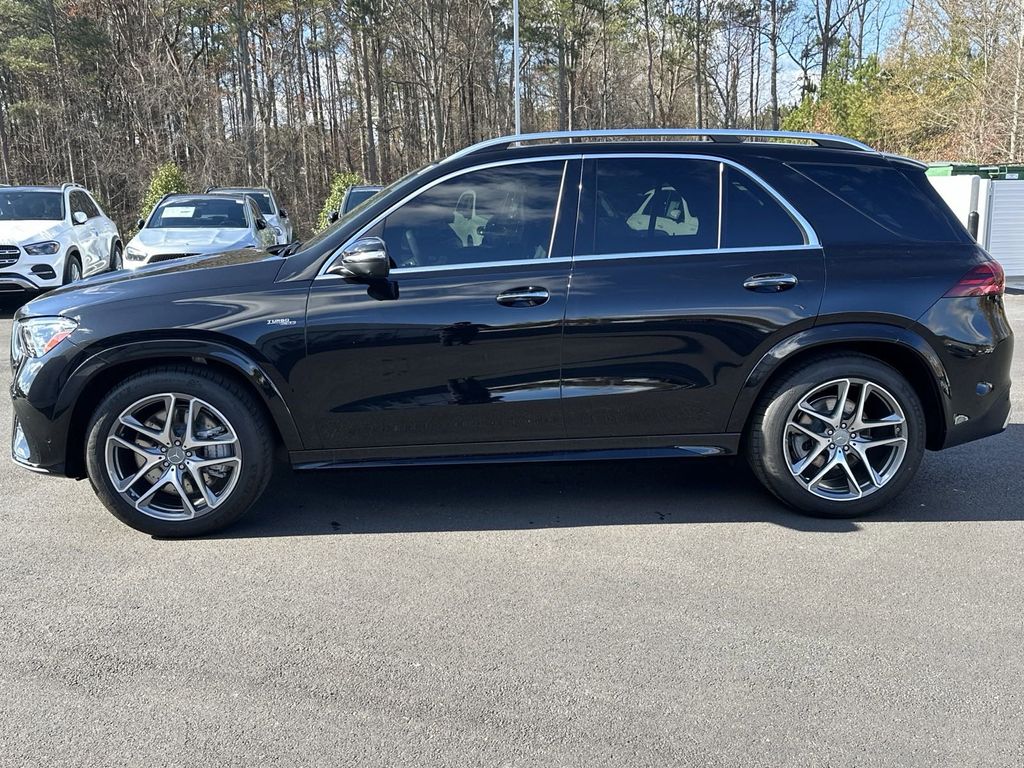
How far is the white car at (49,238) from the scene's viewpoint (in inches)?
485

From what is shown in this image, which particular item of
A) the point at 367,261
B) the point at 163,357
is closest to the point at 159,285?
the point at 163,357

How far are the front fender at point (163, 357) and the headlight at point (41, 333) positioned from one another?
18 centimetres

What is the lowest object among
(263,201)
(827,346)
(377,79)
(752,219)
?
(827,346)

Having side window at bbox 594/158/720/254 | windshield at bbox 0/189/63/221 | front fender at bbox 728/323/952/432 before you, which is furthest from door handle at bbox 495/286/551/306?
windshield at bbox 0/189/63/221

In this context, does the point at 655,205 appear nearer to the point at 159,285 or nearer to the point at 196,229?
the point at 159,285

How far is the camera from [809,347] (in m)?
4.43

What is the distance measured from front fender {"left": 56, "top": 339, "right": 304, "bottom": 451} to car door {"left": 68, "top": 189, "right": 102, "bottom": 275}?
10.3 m

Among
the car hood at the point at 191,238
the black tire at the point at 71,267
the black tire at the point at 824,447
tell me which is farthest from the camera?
the black tire at the point at 71,267

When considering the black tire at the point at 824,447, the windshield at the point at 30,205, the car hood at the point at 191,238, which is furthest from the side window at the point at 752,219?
the windshield at the point at 30,205

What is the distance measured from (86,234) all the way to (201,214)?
5.75 feet

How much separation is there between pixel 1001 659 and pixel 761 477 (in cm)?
153

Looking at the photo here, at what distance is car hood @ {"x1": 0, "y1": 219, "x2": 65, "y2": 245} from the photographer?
40.4 feet

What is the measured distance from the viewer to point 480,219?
14.4 ft

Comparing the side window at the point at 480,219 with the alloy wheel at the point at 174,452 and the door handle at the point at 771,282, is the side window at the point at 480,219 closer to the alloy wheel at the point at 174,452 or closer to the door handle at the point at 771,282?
the door handle at the point at 771,282
